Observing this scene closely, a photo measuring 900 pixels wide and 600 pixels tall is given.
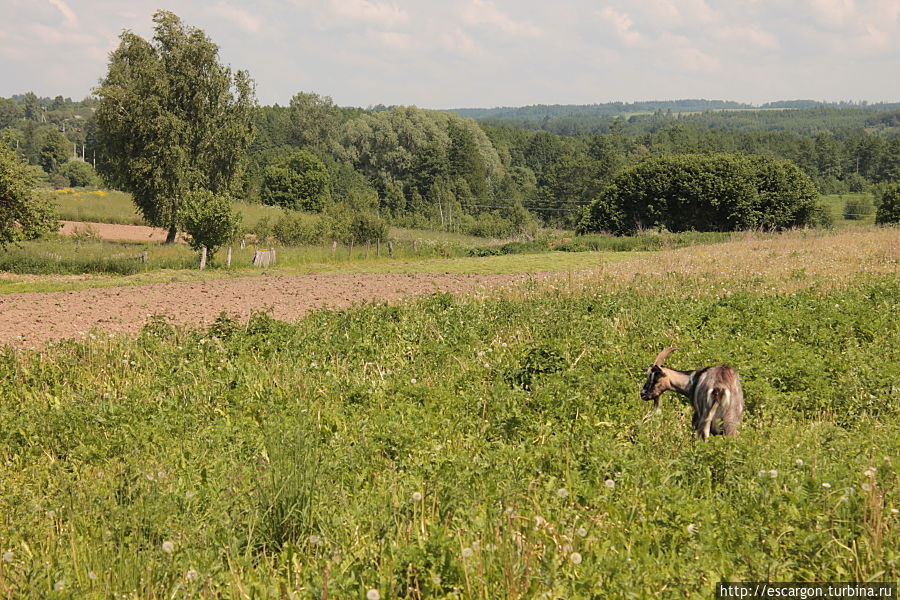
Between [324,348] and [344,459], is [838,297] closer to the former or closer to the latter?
[324,348]

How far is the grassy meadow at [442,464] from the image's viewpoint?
4.16 meters

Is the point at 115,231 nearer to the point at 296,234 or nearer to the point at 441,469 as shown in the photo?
the point at 296,234

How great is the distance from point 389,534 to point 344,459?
4.70 ft

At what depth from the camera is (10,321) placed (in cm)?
1527

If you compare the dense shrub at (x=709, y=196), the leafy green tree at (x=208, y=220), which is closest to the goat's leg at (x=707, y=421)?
the leafy green tree at (x=208, y=220)

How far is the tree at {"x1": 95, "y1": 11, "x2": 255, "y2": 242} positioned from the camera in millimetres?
36844

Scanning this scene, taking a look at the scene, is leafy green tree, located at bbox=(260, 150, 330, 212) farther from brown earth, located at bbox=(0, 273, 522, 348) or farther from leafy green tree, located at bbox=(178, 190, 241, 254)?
brown earth, located at bbox=(0, 273, 522, 348)

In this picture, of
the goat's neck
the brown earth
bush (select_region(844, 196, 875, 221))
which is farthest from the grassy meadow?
bush (select_region(844, 196, 875, 221))

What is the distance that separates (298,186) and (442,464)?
89338mm

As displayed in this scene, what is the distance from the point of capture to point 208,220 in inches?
1139

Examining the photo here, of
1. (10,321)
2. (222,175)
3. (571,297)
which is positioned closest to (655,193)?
(222,175)

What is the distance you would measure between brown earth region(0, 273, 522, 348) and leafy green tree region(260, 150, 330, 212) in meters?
67.7

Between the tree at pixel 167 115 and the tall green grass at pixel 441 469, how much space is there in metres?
30.1

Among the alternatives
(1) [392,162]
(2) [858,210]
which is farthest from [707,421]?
(2) [858,210]
